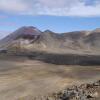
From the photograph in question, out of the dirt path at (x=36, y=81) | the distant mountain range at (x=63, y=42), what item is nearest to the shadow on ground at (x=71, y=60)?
the dirt path at (x=36, y=81)

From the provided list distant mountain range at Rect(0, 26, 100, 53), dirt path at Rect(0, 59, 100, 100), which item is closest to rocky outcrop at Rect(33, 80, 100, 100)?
dirt path at Rect(0, 59, 100, 100)

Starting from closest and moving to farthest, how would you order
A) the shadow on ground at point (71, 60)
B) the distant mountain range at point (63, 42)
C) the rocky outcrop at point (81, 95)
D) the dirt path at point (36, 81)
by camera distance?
1. the rocky outcrop at point (81, 95)
2. the dirt path at point (36, 81)
3. the shadow on ground at point (71, 60)
4. the distant mountain range at point (63, 42)

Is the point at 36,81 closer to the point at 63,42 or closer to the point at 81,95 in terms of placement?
the point at 81,95

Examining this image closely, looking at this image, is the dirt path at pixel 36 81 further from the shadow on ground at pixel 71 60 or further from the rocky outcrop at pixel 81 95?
the shadow on ground at pixel 71 60

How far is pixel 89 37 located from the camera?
170250 millimetres

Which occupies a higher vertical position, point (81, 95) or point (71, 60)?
point (71, 60)

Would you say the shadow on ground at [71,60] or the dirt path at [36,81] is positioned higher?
the shadow on ground at [71,60]

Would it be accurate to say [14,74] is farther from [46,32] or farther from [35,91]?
[46,32]

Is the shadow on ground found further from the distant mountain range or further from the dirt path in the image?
the distant mountain range

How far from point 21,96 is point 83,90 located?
26.1 ft

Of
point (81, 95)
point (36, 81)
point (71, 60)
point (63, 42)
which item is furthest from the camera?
point (63, 42)

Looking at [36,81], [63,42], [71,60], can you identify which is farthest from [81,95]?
[63,42]

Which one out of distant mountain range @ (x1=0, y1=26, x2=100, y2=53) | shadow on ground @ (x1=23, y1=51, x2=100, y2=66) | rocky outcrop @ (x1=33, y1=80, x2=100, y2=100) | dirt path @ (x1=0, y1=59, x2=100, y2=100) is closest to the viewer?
rocky outcrop @ (x1=33, y1=80, x2=100, y2=100)

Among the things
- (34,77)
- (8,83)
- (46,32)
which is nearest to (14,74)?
(34,77)
